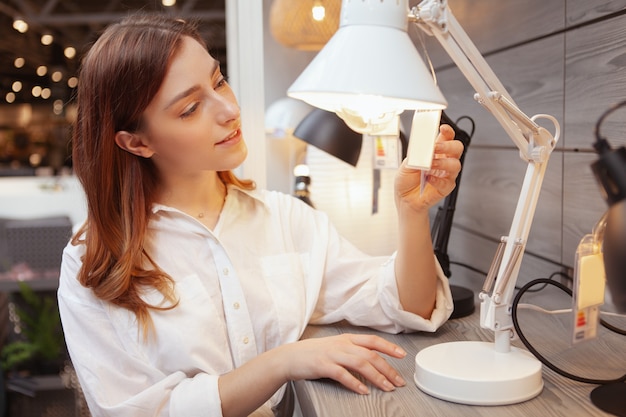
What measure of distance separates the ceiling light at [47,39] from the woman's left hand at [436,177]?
295cm

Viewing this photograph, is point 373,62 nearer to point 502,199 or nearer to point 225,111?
point 225,111

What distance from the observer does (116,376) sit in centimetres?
107

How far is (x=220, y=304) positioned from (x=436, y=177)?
17.1 inches

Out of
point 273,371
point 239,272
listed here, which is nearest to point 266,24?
point 239,272

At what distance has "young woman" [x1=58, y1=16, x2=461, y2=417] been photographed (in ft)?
3.47

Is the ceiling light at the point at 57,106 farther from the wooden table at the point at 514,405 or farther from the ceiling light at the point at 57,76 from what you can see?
the wooden table at the point at 514,405

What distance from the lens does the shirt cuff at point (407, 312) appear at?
115 cm

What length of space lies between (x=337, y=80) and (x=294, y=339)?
0.59 meters

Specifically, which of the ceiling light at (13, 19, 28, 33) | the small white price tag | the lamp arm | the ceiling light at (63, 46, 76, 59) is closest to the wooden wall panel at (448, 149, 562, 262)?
the small white price tag

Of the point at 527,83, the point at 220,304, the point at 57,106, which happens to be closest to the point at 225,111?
the point at 220,304

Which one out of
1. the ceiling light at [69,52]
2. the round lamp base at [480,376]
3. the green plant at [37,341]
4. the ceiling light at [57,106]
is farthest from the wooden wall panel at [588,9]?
the ceiling light at [57,106]

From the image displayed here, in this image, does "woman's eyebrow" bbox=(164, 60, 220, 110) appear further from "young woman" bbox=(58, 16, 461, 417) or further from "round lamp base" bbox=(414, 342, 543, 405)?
"round lamp base" bbox=(414, 342, 543, 405)

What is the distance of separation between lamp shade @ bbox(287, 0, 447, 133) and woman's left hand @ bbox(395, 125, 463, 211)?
213mm

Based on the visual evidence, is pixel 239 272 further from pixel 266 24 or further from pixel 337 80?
pixel 266 24
